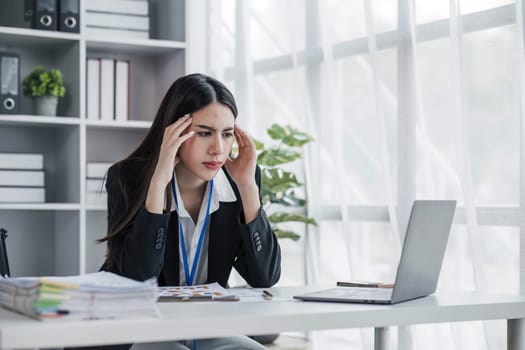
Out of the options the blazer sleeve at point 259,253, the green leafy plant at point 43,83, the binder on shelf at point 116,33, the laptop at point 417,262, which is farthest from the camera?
the binder on shelf at point 116,33

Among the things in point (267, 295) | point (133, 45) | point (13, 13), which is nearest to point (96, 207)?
point (133, 45)

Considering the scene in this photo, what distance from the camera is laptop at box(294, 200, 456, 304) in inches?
70.7

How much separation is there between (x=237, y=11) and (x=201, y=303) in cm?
263

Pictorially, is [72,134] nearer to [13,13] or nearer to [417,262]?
[13,13]

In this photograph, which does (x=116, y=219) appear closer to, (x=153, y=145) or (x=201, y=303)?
(x=153, y=145)

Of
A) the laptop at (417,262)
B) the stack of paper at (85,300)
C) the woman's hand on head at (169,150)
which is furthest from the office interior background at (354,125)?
the stack of paper at (85,300)

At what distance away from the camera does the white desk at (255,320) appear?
1357 millimetres

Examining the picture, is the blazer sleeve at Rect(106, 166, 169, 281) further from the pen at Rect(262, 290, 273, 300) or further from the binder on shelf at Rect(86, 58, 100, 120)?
the binder on shelf at Rect(86, 58, 100, 120)

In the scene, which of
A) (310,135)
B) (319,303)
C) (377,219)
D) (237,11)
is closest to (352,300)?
(319,303)

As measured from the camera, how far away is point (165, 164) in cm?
227

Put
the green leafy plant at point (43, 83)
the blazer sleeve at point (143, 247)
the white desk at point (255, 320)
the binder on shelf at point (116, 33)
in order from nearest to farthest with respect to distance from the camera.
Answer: the white desk at point (255, 320) → the blazer sleeve at point (143, 247) → the green leafy plant at point (43, 83) → the binder on shelf at point (116, 33)

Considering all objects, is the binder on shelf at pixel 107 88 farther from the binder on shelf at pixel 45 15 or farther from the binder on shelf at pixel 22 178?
the binder on shelf at pixel 22 178

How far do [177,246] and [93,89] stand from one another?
5.25 ft

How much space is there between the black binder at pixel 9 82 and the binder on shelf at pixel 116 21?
0.40m
